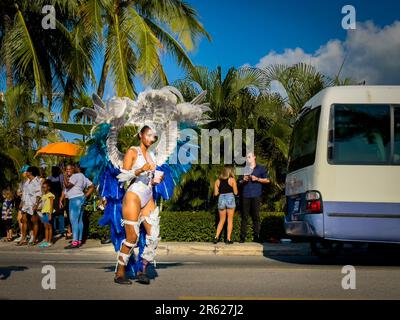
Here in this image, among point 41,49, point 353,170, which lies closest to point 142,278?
point 353,170

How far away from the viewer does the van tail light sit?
973 cm

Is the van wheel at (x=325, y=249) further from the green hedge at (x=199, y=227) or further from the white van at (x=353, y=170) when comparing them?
the green hedge at (x=199, y=227)

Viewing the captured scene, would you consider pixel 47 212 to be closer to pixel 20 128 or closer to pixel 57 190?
pixel 57 190

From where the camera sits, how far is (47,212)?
46.5ft

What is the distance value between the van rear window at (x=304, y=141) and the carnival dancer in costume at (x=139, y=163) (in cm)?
254

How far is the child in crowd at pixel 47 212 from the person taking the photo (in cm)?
1420

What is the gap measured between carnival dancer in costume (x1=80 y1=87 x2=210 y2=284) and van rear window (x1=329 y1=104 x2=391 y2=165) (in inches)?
101

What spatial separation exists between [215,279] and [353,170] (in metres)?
2.87

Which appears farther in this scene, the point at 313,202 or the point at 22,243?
the point at 22,243

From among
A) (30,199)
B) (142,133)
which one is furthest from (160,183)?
(30,199)

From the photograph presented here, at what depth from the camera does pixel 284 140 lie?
1634 cm

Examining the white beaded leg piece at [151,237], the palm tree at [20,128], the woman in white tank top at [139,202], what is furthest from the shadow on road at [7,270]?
the palm tree at [20,128]

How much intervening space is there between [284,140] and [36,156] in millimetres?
7451

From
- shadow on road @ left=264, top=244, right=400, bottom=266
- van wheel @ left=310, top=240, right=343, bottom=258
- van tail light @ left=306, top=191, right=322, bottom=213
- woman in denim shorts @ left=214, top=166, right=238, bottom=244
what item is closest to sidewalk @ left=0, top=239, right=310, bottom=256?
shadow on road @ left=264, top=244, right=400, bottom=266
